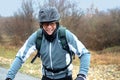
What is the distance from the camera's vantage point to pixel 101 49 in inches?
2127

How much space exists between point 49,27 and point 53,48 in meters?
0.24

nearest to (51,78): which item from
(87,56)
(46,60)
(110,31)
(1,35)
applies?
(46,60)

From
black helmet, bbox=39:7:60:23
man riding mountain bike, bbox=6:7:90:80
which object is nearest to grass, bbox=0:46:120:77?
man riding mountain bike, bbox=6:7:90:80

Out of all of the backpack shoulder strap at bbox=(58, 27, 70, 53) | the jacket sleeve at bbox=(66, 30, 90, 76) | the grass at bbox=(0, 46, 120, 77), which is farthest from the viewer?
the grass at bbox=(0, 46, 120, 77)

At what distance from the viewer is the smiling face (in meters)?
4.14

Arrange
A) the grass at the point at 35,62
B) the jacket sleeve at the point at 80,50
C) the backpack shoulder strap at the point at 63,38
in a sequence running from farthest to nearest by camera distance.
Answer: the grass at the point at 35,62
the backpack shoulder strap at the point at 63,38
the jacket sleeve at the point at 80,50

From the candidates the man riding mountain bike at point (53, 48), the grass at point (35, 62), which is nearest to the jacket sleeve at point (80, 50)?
the man riding mountain bike at point (53, 48)

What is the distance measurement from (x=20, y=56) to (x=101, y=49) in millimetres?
50136

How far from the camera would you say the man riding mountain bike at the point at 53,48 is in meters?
4.14

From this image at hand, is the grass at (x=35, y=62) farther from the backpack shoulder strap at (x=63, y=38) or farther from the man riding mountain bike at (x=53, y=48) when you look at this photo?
the backpack shoulder strap at (x=63, y=38)

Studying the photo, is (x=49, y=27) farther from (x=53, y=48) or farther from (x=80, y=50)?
(x=80, y=50)

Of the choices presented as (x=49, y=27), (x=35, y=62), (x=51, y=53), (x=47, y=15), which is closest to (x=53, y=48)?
(x=51, y=53)

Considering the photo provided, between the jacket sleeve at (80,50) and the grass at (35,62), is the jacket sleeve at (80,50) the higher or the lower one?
the higher one

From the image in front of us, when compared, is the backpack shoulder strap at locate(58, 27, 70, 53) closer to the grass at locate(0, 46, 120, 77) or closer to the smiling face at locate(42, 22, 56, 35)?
the smiling face at locate(42, 22, 56, 35)
